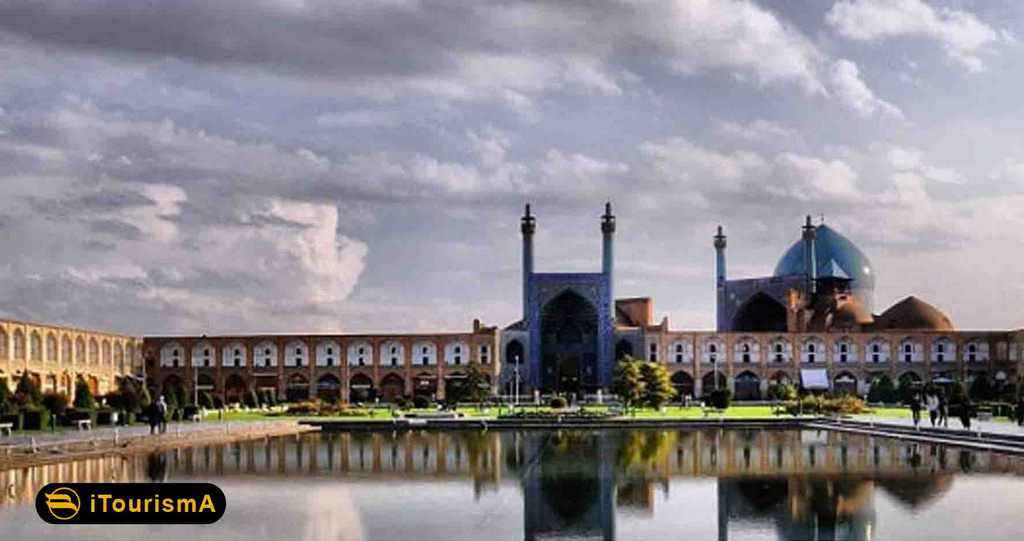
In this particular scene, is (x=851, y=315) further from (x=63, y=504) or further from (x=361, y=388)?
(x=63, y=504)

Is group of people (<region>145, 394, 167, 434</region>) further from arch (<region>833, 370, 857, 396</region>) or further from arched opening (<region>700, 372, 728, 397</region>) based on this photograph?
arch (<region>833, 370, 857, 396</region>)

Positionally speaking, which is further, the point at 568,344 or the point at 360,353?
the point at 568,344

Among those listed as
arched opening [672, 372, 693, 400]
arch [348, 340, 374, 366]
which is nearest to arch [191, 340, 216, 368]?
arch [348, 340, 374, 366]

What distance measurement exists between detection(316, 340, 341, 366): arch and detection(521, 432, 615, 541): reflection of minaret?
46694mm

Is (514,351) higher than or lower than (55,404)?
higher

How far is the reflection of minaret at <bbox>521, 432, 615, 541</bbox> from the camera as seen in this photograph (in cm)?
1542

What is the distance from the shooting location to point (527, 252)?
80.2 metres

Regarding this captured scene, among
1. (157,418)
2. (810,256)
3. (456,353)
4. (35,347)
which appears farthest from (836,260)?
(157,418)

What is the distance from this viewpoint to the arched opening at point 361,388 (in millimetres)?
76812

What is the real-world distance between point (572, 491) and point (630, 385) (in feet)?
135

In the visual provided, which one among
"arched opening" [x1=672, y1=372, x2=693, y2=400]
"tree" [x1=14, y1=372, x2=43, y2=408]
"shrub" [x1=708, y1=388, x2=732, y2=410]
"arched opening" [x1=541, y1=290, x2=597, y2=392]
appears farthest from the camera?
"arched opening" [x1=541, y1=290, x2=597, y2=392]

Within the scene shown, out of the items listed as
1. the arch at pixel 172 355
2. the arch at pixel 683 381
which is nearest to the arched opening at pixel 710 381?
the arch at pixel 683 381

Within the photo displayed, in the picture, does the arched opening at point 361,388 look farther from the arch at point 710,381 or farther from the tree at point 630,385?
the arch at point 710,381

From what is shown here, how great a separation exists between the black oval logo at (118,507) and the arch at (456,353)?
60.7m
